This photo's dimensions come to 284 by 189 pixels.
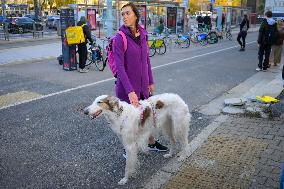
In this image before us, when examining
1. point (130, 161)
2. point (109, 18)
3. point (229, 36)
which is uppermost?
point (109, 18)

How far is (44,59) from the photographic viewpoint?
14805 mm

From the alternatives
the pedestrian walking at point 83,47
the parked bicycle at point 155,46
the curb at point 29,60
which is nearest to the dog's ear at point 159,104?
the pedestrian walking at point 83,47

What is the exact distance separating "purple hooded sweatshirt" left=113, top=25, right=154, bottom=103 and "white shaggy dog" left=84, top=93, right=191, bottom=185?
233mm

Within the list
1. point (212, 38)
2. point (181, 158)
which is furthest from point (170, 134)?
point (212, 38)

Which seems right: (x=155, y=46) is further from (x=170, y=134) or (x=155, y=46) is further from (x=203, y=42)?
(x=170, y=134)

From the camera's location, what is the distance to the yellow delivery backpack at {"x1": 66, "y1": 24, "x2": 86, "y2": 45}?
1130 cm

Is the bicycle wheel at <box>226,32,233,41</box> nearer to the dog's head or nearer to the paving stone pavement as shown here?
the paving stone pavement

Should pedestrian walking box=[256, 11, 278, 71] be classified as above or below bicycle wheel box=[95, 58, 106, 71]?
above

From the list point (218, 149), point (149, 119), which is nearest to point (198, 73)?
point (218, 149)

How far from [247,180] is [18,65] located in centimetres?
1144

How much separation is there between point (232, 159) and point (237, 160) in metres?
0.07

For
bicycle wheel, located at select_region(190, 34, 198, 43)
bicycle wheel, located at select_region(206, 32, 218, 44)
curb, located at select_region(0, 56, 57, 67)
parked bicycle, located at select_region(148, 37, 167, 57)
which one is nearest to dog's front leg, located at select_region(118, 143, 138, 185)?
curb, located at select_region(0, 56, 57, 67)

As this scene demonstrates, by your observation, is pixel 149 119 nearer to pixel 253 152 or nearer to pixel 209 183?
pixel 209 183

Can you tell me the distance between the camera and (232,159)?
4.70 metres
